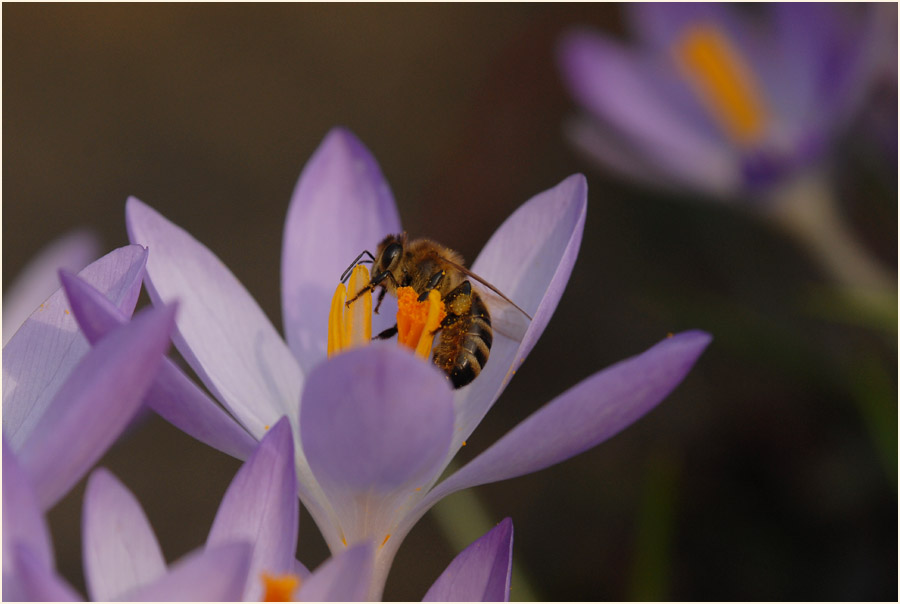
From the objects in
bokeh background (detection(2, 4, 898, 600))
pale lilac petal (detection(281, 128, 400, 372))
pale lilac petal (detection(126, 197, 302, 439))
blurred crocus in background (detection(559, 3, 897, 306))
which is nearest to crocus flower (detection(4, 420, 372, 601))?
pale lilac petal (detection(126, 197, 302, 439))

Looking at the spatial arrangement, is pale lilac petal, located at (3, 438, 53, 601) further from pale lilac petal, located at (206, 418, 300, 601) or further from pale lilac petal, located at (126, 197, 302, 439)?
pale lilac petal, located at (126, 197, 302, 439)

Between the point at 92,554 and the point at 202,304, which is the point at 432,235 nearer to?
the point at 202,304

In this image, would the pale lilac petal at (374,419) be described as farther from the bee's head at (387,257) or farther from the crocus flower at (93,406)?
the bee's head at (387,257)

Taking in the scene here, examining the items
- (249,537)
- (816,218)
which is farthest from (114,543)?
A: (816,218)

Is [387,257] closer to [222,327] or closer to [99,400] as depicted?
[222,327]

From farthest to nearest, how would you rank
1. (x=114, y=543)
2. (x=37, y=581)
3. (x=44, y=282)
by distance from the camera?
(x=44, y=282) → (x=114, y=543) → (x=37, y=581)

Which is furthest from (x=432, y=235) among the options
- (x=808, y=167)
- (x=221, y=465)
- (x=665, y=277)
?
(x=808, y=167)

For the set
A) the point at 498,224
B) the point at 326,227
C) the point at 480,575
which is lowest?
the point at 498,224

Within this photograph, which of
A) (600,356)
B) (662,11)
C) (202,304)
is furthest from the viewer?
(600,356)
